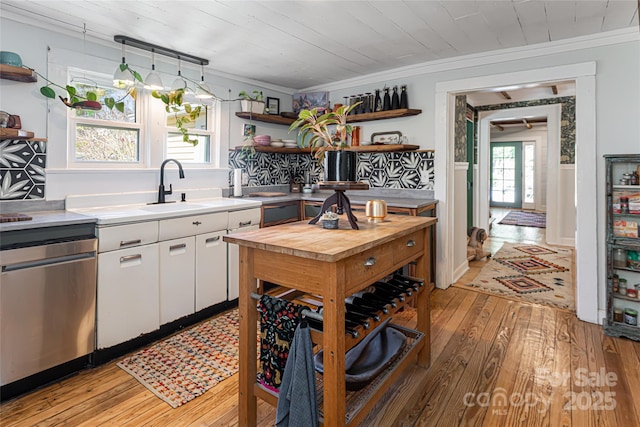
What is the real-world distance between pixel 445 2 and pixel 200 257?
256 cm

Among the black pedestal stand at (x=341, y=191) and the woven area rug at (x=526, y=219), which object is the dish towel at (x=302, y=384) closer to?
the black pedestal stand at (x=341, y=191)

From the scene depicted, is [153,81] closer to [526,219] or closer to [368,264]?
[368,264]

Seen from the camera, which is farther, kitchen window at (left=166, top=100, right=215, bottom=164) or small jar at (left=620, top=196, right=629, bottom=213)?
kitchen window at (left=166, top=100, right=215, bottom=164)

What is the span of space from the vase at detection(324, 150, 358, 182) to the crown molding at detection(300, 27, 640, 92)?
220cm

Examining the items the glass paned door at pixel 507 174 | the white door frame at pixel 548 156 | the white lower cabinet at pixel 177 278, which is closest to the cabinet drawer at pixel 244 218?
the white lower cabinet at pixel 177 278

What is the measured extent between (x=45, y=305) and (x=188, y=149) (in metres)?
1.97

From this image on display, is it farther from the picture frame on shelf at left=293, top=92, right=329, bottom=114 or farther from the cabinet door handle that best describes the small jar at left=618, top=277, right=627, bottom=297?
the cabinet door handle

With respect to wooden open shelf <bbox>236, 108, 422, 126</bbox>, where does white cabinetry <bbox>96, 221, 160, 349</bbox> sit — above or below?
below

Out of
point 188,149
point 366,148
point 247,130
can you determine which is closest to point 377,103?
point 366,148

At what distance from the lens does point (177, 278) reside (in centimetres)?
272

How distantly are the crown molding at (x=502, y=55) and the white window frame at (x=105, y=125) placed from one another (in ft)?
7.34

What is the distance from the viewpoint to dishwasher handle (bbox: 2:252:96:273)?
1.91 m

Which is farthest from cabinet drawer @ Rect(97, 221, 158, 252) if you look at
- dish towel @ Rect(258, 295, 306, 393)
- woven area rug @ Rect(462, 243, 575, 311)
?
woven area rug @ Rect(462, 243, 575, 311)

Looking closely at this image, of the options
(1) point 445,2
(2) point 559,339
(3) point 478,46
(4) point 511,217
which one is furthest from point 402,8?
(4) point 511,217
